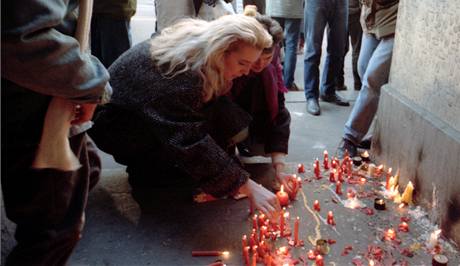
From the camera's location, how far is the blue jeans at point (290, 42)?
612 centimetres

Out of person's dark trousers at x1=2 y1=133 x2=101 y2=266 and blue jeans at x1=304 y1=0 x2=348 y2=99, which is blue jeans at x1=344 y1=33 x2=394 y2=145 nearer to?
blue jeans at x1=304 y1=0 x2=348 y2=99

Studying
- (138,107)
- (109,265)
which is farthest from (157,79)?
(109,265)

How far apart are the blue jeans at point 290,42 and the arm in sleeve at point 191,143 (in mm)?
3496

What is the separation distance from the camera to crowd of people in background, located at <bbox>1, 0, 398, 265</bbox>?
174 centimetres

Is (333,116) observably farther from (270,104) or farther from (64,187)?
(64,187)

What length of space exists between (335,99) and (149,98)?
133 inches

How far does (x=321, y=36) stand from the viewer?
552 centimetres

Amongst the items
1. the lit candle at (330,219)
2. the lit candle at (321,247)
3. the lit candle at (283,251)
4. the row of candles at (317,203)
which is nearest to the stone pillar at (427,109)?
the row of candles at (317,203)

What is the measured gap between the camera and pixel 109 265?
2.69m

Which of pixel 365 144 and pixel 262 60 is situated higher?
pixel 262 60

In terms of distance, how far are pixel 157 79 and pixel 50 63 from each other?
122 centimetres

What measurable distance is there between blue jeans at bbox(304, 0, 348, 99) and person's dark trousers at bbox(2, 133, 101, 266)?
3.95m

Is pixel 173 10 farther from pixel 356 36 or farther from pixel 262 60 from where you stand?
pixel 356 36

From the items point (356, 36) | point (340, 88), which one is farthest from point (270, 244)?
point (356, 36)
